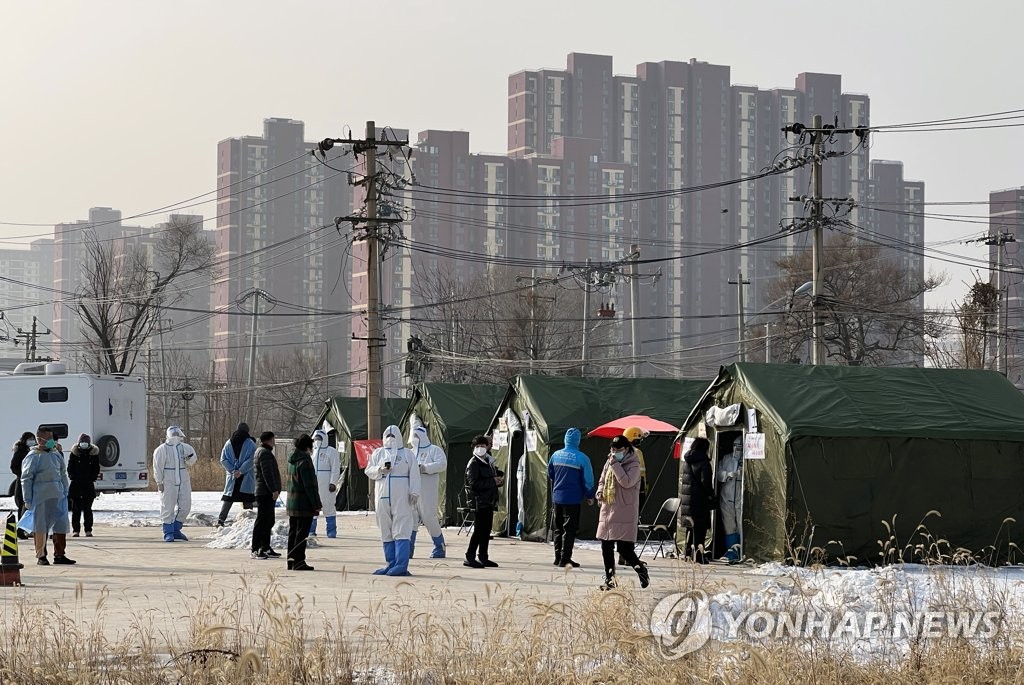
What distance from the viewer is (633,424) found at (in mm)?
22719

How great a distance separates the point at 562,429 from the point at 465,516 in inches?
134

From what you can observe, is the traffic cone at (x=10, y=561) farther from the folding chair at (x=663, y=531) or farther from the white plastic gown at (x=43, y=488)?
the folding chair at (x=663, y=531)

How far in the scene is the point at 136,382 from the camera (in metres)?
34.0

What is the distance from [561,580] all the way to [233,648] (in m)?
7.48

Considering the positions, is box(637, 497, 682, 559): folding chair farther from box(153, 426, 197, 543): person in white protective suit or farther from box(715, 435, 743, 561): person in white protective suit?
box(153, 426, 197, 543): person in white protective suit

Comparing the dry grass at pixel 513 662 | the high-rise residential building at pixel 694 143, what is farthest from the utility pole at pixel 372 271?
the high-rise residential building at pixel 694 143

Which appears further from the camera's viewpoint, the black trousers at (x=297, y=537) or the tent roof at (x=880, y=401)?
the tent roof at (x=880, y=401)

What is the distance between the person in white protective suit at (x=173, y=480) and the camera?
23.4 m

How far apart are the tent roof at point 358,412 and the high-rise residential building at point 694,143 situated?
100 metres

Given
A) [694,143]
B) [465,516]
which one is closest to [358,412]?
[465,516]

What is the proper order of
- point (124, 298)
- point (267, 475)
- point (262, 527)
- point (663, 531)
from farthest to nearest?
point (124, 298)
point (663, 531)
point (262, 527)
point (267, 475)

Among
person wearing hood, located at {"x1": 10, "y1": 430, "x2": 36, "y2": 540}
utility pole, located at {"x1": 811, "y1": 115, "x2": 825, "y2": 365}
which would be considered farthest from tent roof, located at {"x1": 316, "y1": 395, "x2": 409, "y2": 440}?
person wearing hood, located at {"x1": 10, "y1": 430, "x2": 36, "y2": 540}

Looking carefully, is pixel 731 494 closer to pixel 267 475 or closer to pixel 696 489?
pixel 696 489

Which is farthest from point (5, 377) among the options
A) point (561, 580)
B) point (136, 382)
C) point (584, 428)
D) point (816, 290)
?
point (561, 580)
